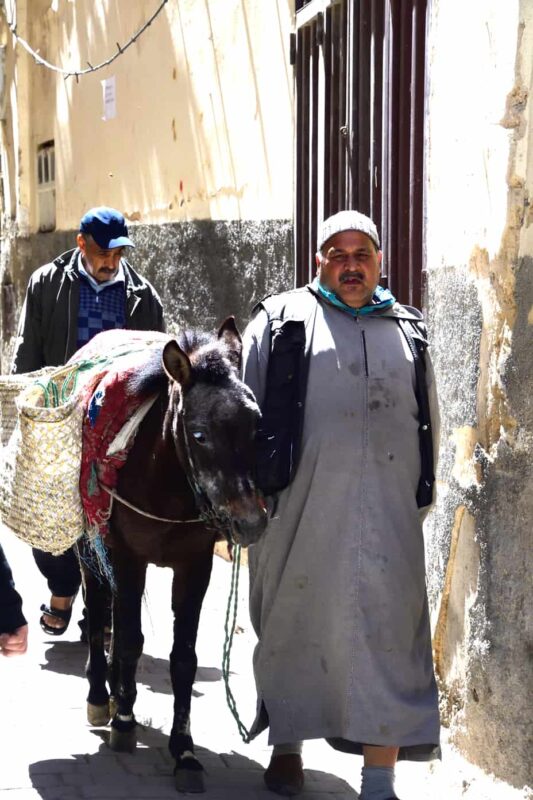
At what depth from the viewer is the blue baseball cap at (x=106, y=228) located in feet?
19.7

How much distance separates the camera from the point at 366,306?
4492 mm

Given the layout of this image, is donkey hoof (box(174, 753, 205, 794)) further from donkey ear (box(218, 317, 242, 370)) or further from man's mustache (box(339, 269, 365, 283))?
man's mustache (box(339, 269, 365, 283))

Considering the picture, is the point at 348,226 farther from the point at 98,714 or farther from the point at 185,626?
the point at 98,714

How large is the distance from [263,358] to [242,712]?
1.91 metres

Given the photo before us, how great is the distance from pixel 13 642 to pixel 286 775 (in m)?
1.08

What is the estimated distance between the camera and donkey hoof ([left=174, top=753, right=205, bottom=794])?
4.59 m

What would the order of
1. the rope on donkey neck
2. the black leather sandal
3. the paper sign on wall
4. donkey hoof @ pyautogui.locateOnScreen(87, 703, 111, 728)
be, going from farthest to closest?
the paper sign on wall
the black leather sandal
donkey hoof @ pyautogui.locateOnScreen(87, 703, 111, 728)
the rope on donkey neck

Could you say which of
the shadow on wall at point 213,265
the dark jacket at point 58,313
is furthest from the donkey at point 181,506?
the shadow on wall at point 213,265

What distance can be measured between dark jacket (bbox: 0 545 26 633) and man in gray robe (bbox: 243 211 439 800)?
0.84 metres

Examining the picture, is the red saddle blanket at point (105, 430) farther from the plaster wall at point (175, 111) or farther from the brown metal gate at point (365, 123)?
the plaster wall at point (175, 111)

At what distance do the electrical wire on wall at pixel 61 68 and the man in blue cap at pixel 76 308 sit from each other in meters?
3.28

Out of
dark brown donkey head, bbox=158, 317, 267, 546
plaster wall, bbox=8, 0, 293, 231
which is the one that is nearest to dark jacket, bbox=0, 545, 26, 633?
dark brown donkey head, bbox=158, 317, 267, 546

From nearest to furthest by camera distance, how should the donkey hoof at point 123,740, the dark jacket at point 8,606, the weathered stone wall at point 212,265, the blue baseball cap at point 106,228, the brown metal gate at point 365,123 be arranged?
the dark jacket at point 8,606 → the donkey hoof at point 123,740 → the brown metal gate at point 365,123 → the blue baseball cap at point 106,228 → the weathered stone wall at point 212,265

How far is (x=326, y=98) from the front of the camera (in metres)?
7.00
